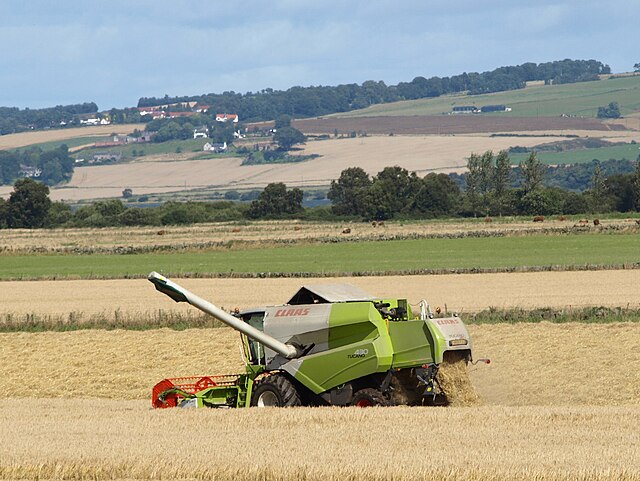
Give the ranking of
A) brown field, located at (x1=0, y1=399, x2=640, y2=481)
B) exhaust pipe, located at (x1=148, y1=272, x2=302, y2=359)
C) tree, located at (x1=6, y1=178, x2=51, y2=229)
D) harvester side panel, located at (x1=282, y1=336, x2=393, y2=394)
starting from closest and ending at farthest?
1. brown field, located at (x1=0, y1=399, x2=640, y2=481)
2. harvester side panel, located at (x1=282, y1=336, x2=393, y2=394)
3. exhaust pipe, located at (x1=148, y1=272, x2=302, y2=359)
4. tree, located at (x1=6, y1=178, x2=51, y2=229)

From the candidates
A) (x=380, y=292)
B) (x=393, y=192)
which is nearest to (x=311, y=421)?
(x=380, y=292)

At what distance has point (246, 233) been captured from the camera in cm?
9444

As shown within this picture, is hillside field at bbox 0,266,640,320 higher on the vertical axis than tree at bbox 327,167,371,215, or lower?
higher

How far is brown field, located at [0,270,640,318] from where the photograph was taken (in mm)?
41750

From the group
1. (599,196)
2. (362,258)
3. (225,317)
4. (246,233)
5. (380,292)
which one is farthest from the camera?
(599,196)

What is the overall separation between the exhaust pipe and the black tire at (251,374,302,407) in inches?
20.3

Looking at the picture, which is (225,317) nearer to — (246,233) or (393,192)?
(246,233)

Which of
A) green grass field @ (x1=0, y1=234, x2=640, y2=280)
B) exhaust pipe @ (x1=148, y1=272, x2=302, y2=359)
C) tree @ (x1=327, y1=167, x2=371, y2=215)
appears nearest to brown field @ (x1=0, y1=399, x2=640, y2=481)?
exhaust pipe @ (x1=148, y1=272, x2=302, y2=359)

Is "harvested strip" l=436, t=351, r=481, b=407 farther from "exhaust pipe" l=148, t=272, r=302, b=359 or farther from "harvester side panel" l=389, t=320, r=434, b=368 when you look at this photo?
"exhaust pipe" l=148, t=272, r=302, b=359

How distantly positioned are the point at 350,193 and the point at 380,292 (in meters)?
93.5

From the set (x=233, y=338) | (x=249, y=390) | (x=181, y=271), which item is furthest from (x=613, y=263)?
(x=249, y=390)

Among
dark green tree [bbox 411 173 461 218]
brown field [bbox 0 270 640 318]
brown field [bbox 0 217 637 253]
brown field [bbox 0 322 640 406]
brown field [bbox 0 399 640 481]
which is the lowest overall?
dark green tree [bbox 411 173 461 218]

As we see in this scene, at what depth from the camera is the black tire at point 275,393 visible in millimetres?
21938

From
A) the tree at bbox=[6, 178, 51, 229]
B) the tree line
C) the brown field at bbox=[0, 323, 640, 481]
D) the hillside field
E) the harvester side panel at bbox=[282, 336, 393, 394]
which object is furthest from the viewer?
A: the tree at bbox=[6, 178, 51, 229]
